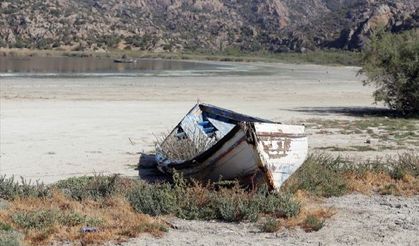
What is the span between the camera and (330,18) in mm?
193000

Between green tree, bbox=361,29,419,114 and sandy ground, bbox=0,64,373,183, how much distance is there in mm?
2431

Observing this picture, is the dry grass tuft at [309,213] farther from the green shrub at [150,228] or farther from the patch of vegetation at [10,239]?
the patch of vegetation at [10,239]

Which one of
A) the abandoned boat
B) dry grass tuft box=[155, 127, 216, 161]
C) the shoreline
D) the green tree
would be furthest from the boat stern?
the shoreline

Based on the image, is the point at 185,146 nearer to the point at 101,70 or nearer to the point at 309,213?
the point at 309,213

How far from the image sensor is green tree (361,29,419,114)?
24.3 metres

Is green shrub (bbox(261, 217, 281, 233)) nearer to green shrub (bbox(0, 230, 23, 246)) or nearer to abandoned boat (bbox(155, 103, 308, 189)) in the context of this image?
abandoned boat (bbox(155, 103, 308, 189))

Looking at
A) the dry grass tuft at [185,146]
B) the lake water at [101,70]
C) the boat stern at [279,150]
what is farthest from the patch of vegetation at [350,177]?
the lake water at [101,70]

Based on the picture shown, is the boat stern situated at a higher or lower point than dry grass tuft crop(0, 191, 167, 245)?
higher

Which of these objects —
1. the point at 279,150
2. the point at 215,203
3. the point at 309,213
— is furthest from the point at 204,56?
the point at 309,213

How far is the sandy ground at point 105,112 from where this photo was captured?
46.9ft

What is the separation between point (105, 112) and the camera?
81.8ft

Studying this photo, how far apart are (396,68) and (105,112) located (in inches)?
450

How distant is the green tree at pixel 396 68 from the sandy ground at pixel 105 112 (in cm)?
243

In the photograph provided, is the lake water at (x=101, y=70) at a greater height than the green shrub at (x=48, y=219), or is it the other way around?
the green shrub at (x=48, y=219)
